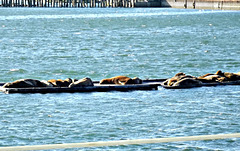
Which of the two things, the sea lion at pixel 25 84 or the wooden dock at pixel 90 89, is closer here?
the wooden dock at pixel 90 89

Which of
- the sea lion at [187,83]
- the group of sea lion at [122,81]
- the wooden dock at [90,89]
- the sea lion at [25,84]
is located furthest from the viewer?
the sea lion at [187,83]

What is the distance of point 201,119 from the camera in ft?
83.9

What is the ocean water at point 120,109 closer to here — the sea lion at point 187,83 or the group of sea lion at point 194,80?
the sea lion at point 187,83

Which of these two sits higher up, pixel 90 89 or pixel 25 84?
pixel 25 84

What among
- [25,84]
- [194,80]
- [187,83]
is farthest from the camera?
[194,80]

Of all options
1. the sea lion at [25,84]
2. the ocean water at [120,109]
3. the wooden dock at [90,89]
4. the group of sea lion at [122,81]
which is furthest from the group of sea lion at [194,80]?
the sea lion at [25,84]

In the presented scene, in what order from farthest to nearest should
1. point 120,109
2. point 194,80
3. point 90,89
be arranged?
point 194,80 → point 90,89 → point 120,109

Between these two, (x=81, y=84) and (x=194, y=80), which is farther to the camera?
(x=194, y=80)

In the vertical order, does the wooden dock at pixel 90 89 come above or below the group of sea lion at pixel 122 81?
below

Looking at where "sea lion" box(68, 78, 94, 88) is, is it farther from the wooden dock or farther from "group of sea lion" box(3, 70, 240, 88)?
the wooden dock

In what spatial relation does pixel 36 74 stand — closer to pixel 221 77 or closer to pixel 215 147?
pixel 221 77

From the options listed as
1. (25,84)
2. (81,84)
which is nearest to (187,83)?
(81,84)

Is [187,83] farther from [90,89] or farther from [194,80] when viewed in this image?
[90,89]

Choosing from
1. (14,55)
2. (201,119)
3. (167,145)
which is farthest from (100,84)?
(14,55)
